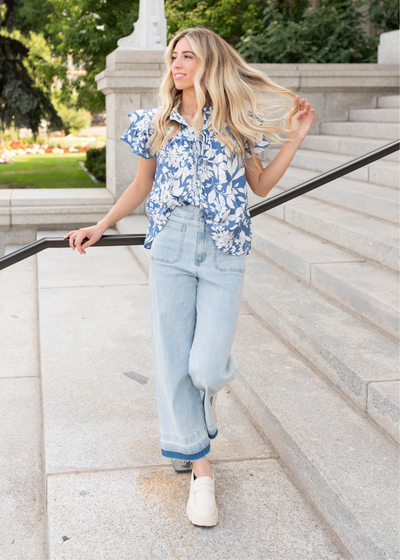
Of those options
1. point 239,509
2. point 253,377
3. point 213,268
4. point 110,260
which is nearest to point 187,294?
point 213,268

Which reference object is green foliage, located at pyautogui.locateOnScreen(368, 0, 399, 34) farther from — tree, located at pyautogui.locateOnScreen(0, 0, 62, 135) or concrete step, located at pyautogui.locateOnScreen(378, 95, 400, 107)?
tree, located at pyautogui.locateOnScreen(0, 0, 62, 135)

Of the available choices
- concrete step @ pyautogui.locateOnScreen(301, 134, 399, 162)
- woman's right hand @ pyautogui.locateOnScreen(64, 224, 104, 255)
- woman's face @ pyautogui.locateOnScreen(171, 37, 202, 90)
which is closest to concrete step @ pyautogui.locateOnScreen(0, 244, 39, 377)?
woman's right hand @ pyautogui.locateOnScreen(64, 224, 104, 255)

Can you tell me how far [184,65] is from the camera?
2.32m

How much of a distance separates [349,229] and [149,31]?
449 centimetres

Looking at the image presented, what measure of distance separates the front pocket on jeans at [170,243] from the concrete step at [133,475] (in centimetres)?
102

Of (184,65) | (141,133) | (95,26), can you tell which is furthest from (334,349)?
(95,26)

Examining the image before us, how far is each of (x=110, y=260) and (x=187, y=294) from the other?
14.8ft

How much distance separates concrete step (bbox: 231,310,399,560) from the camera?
90.6 inches

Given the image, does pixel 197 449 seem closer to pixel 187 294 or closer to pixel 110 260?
pixel 187 294

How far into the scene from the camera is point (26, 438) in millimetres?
3338

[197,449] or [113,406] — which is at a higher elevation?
[197,449]

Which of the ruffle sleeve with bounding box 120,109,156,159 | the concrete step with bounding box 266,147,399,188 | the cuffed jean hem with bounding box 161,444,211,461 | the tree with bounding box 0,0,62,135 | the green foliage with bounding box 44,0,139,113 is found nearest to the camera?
the ruffle sleeve with bounding box 120,109,156,159

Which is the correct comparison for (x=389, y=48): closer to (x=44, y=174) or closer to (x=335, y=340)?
(x=44, y=174)

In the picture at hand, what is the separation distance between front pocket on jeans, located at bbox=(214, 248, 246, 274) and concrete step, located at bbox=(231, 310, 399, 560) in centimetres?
88
